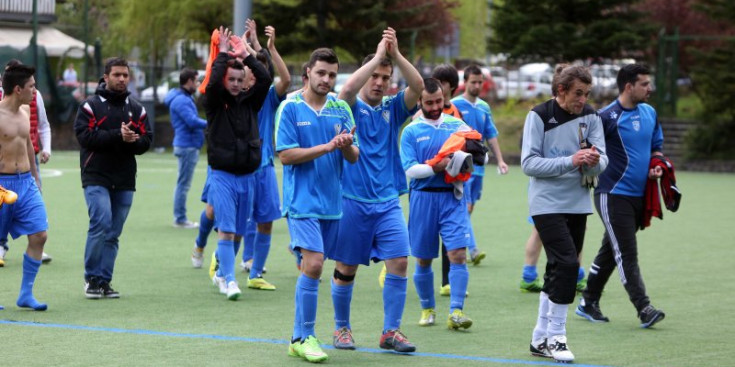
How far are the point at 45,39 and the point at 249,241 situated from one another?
25.3 m

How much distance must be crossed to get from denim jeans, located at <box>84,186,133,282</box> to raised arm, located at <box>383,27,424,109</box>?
10.4 ft

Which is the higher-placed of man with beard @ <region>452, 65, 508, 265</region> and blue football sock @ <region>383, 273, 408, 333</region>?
man with beard @ <region>452, 65, 508, 265</region>

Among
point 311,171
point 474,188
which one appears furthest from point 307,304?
point 474,188

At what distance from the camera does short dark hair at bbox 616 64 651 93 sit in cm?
906

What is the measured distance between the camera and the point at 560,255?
7.77 metres

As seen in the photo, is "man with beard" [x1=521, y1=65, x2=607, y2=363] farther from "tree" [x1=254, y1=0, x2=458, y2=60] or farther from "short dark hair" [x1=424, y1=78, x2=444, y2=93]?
"tree" [x1=254, y1=0, x2=458, y2=60]

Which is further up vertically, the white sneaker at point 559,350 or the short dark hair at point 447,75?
the short dark hair at point 447,75

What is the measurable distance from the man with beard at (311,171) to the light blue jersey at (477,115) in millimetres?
4334

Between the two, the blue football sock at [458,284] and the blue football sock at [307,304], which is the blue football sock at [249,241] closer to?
the blue football sock at [458,284]

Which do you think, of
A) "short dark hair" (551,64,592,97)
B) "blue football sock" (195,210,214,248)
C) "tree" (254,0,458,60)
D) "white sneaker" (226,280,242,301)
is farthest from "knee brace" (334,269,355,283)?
"tree" (254,0,458,60)

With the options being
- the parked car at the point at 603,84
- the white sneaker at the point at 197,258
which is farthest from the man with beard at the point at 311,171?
the parked car at the point at 603,84

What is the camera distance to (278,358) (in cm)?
759

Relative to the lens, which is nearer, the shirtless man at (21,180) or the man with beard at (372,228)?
the man with beard at (372,228)

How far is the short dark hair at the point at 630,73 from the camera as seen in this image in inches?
357
